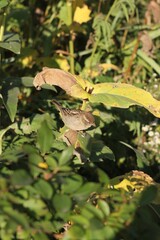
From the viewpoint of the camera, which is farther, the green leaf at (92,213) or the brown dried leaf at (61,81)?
the brown dried leaf at (61,81)

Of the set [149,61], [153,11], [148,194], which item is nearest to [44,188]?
[148,194]

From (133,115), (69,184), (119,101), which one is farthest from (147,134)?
(69,184)

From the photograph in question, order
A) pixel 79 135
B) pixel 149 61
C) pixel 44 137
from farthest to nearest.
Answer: pixel 149 61 < pixel 79 135 < pixel 44 137

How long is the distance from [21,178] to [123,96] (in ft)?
2.41

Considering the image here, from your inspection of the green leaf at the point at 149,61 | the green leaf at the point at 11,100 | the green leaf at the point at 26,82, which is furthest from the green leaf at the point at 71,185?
the green leaf at the point at 149,61

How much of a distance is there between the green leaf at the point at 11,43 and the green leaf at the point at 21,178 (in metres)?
0.91

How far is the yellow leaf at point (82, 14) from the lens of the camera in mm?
2365

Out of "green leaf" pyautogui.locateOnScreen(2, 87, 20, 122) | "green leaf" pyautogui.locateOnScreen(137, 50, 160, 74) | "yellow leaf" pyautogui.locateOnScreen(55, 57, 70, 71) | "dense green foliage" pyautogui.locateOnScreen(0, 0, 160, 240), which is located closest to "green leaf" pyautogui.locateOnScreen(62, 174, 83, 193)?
"dense green foliage" pyautogui.locateOnScreen(0, 0, 160, 240)

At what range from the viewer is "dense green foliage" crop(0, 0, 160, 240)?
2.92 ft

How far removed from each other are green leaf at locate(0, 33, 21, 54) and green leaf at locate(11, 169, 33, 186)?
3.00 ft

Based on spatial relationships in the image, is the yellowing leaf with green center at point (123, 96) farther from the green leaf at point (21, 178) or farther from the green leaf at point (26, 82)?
the green leaf at point (21, 178)

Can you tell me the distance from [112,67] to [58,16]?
1.23ft

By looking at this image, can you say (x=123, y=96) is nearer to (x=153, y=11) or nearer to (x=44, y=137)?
(x=44, y=137)

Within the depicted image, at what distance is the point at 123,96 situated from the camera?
1520 mm
